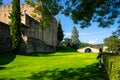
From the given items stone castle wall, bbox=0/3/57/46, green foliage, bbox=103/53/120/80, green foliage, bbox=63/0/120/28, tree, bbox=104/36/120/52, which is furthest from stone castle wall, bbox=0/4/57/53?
tree, bbox=104/36/120/52

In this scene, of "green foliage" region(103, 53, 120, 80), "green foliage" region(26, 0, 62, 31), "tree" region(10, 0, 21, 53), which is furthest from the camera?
"tree" region(10, 0, 21, 53)

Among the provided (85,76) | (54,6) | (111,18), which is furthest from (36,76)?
(111,18)

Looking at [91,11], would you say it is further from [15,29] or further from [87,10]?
[15,29]

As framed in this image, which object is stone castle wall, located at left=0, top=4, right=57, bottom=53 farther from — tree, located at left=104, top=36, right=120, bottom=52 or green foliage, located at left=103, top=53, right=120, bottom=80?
tree, located at left=104, top=36, right=120, bottom=52

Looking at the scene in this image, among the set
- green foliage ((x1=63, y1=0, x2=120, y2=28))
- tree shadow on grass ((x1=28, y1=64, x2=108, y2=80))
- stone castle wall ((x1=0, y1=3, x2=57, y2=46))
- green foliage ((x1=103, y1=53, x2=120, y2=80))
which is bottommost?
tree shadow on grass ((x1=28, y1=64, x2=108, y2=80))

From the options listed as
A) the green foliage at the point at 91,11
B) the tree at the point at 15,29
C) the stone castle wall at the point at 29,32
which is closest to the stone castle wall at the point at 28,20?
the stone castle wall at the point at 29,32

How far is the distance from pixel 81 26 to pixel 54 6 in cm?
393

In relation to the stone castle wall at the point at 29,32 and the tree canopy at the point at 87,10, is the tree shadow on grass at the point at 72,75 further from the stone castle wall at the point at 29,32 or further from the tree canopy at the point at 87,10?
the stone castle wall at the point at 29,32

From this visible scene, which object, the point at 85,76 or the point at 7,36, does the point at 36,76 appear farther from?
the point at 7,36

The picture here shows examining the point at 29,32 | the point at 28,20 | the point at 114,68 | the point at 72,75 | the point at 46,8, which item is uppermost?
the point at 28,20

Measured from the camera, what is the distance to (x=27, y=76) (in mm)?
20219

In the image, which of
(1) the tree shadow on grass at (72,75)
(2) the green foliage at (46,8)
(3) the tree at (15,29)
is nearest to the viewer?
(1) the tree shadow on grass at (72,75)

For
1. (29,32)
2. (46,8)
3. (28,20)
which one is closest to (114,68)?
(46,8)

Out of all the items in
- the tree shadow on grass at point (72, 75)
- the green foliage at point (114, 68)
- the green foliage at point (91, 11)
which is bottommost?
the tree shadow on grass at point (72, 75)
